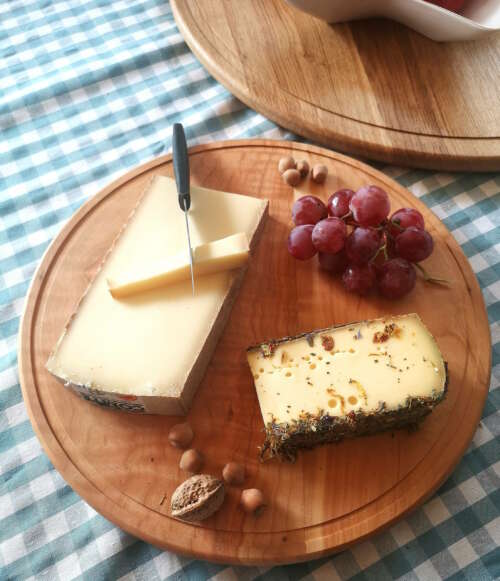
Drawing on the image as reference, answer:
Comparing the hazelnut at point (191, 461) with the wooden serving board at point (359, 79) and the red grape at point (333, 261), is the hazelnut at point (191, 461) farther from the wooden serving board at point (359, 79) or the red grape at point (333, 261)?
the wooden serving board at point (359, 79)

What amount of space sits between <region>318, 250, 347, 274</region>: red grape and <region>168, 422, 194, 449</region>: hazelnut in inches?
17.5

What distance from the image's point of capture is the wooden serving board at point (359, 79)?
1401mm

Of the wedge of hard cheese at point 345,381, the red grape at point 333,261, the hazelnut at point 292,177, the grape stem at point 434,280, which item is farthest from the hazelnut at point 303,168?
the wedge of hard cheese at point 345,381

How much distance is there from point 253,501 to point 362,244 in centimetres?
53

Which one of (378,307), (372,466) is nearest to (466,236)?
(378,307)

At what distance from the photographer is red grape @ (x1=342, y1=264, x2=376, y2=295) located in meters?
1.13

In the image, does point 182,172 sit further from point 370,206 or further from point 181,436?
point 181,436

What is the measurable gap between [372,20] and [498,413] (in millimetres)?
1158

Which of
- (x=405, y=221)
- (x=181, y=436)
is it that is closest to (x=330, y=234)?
(x=405, y=221)

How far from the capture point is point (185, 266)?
3.61 feet

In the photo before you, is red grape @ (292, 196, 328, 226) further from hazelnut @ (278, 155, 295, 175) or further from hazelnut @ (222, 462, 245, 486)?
hazelnut @ (222, 462, 245, 486)

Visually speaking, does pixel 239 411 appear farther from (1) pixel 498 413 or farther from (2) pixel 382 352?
(1) pixel 498 413

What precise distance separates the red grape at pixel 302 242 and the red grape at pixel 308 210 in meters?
0.02

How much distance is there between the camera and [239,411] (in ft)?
3.49
